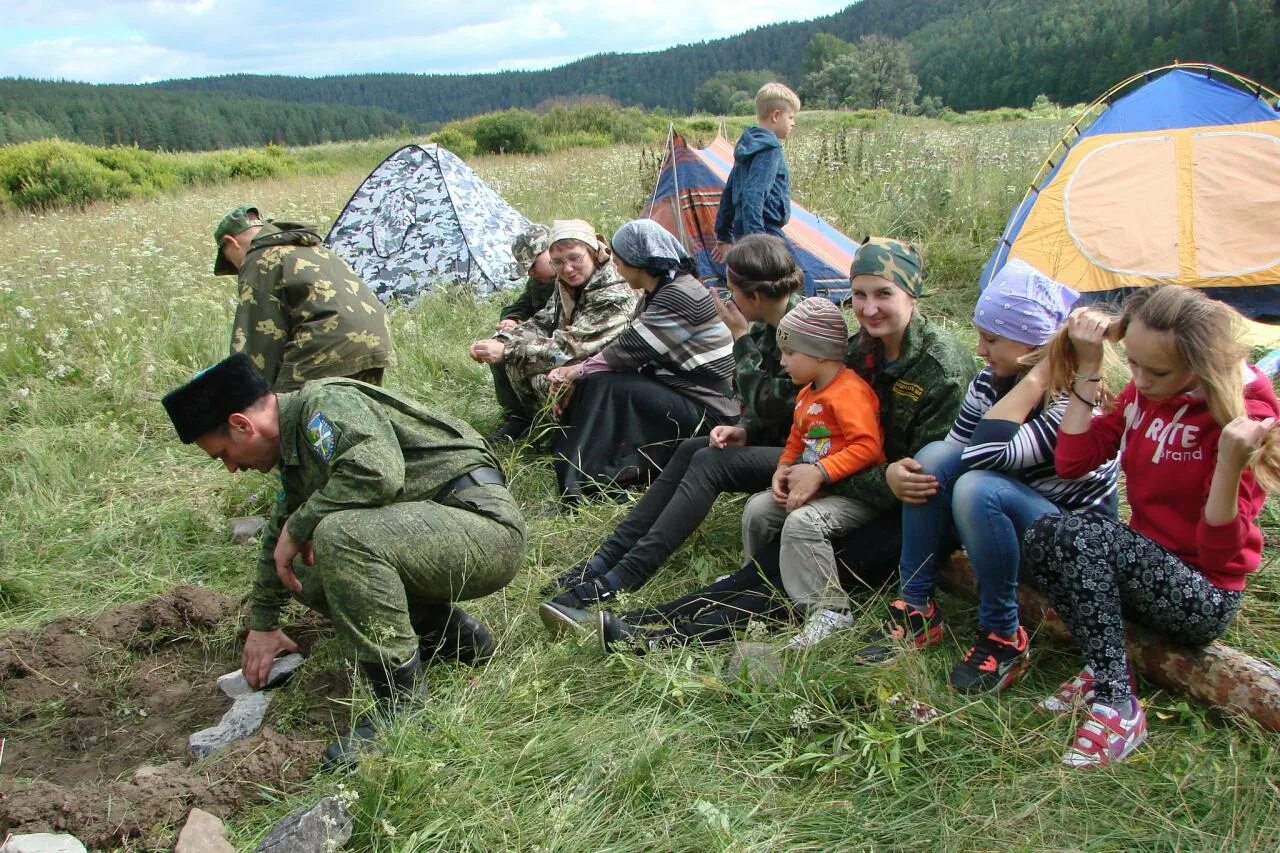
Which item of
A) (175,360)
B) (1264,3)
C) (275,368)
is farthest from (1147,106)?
(1264,3)

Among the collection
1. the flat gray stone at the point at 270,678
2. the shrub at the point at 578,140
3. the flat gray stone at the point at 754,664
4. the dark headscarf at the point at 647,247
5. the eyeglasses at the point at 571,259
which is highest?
the shrub at the point at 578,140

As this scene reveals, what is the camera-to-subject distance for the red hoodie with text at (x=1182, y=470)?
7.03 feet

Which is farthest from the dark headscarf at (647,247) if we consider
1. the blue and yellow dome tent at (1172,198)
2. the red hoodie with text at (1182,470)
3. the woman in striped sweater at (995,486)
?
the blue and yellow dome tent at (1172,198)

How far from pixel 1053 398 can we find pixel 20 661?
3.38m

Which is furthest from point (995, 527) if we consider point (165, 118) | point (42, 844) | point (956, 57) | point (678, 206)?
point (165, 118)

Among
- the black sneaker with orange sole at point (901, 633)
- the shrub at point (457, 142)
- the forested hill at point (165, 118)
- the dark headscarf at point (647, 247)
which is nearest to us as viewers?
the black sneaker with orange sole at point (901, 633)

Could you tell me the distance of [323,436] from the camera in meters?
2.60

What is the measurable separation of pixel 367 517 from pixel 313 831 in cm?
81

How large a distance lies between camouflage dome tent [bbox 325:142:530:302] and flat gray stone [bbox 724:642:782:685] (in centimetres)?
539

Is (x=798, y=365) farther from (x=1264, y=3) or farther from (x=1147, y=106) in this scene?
(x=1264, y=3)

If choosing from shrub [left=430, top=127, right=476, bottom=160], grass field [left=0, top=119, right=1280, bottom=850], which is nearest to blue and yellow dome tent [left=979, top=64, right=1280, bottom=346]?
grass field [left=0, top=119, right=1280, bottom=850]

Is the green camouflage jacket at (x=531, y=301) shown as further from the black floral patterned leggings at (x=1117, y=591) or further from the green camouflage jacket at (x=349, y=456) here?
the black floral patterned leggings at (x=1117, y=591)

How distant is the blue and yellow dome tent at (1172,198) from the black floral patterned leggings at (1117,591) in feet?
12.0

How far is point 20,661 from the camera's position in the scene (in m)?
3.15
